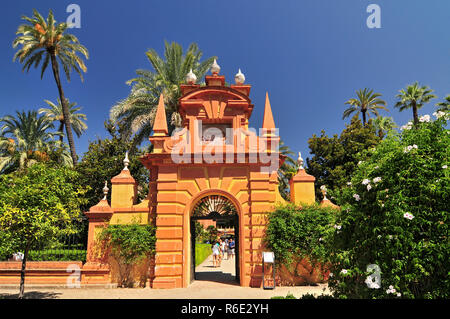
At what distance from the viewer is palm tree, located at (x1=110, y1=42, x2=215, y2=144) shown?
73.7 feet

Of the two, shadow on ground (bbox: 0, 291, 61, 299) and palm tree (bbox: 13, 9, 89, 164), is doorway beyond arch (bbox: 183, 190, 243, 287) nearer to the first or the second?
shadow on ground (bbox: 0, 291, 61, 299)

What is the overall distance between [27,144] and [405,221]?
32.6 metres

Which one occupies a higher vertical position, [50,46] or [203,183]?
[50,46]

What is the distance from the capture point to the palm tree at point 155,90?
22453 millimetres

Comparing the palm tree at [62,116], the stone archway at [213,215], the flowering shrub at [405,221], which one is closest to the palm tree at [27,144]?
the palm tree at [62,116]

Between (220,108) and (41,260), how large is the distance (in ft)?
35.4

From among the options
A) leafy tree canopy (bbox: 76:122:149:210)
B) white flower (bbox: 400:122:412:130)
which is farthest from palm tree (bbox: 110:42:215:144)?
white flower (bbox: 400:122:412:130)

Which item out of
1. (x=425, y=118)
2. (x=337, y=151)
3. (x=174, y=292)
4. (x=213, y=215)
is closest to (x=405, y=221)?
(x=425, y=118)

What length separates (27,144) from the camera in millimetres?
29250

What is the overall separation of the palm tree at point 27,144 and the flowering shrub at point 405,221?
26969 mm

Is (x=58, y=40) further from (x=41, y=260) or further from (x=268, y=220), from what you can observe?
(x=268, y=220)

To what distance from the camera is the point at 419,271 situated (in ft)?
17.5

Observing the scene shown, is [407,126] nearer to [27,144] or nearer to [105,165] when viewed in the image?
[105,165]
